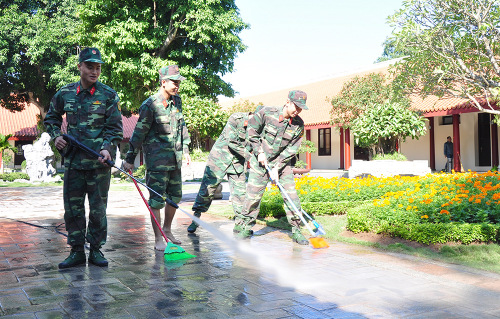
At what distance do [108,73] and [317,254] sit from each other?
18151 mm

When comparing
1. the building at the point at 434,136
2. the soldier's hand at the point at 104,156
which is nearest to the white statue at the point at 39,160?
the building at the point at 434,136

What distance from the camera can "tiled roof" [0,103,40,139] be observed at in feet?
111

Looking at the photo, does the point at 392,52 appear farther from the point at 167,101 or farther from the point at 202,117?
the point at 167,101

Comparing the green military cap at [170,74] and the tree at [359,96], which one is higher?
the tree at [359,96]

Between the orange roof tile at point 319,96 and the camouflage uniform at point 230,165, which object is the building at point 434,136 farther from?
the camouflage uniform at point 230,165

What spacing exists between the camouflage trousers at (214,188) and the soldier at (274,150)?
0.50 meters

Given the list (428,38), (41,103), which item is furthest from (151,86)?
(428,38)

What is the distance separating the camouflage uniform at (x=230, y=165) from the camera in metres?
6.48

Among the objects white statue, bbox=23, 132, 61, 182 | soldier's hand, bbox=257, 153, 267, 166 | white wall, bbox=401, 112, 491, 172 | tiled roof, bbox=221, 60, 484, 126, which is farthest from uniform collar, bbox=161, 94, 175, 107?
white wall, bbox=401, 112, 491, 172

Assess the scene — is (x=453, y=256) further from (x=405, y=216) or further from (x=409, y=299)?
(x=409, y=299)

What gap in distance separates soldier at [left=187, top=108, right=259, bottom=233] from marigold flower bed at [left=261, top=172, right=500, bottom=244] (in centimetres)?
146

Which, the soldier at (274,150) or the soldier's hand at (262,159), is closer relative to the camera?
the soldier's hand at (262,159)

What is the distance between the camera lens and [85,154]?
443 cm

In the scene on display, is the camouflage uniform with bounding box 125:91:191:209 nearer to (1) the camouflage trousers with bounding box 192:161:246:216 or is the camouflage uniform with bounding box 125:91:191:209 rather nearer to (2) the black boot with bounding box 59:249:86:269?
(2) the black boot with bounding box 59:249:86:269
